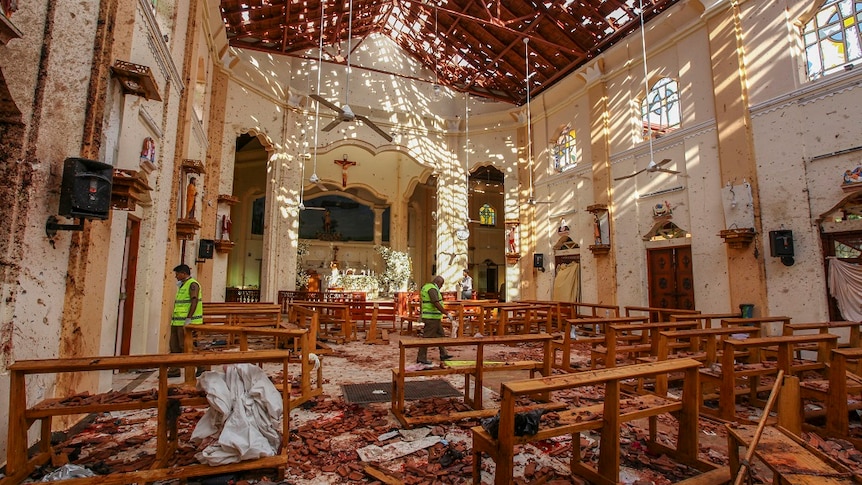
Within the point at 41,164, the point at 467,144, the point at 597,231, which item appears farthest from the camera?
the point at 467,144

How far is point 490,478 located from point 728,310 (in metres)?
8.84

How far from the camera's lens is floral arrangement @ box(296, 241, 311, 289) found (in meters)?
17.2

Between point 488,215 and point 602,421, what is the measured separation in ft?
70.5

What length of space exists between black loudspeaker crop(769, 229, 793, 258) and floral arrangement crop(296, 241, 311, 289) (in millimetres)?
14657

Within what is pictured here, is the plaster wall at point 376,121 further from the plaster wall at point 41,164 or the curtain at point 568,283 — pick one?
the plaster wall at point 41,164

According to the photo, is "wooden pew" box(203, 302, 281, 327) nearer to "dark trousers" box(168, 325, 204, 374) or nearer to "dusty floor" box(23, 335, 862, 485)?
"dark trousers" box(168, 325, 204, 374)

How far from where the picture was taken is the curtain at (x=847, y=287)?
23.1 feet

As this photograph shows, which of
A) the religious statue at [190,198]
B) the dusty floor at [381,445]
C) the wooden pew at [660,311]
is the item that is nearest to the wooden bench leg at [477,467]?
the dusty floor at [381,445]

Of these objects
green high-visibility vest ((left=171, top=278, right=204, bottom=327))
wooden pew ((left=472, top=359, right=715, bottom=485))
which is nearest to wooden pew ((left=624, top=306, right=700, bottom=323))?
wooden pew ((left=472, top=359, right=715, bottom=485))

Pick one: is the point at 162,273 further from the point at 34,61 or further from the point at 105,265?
the point at 34,61

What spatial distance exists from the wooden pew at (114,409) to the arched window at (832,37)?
1086 cm

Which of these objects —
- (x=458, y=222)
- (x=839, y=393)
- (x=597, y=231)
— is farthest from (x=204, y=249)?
(x=839, y=393)

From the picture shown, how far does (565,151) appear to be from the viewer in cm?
1453

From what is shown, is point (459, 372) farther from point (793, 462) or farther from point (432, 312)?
point (432, 312)
